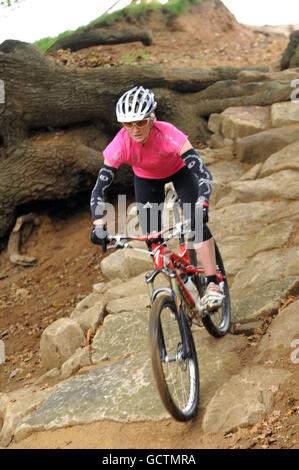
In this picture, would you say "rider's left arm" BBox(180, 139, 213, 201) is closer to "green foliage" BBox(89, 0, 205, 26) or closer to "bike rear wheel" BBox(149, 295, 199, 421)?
"bike rear wheel" BBox(149, 295, 199, 421)

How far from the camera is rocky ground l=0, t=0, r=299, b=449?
411 centimetres

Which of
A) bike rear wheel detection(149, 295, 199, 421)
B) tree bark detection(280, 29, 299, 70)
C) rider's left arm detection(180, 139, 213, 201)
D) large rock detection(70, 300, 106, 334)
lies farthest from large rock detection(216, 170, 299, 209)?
tree bark detection(280, 29, 299, 70)

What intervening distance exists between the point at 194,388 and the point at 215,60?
46.3ft

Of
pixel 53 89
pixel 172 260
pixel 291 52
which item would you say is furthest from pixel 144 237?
pixel 291 52

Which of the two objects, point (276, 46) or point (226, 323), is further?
point (276, 46)

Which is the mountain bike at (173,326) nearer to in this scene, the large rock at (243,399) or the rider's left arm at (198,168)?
the large rock at (243,399)

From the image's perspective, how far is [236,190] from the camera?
949cm

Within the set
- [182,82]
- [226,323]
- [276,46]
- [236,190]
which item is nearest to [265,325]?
[226,323]


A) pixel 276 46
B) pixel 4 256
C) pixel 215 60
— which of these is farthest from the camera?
pixel 276 46

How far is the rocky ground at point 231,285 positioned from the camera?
411cm

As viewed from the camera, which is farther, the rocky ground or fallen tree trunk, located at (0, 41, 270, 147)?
fallen tree trunk, located at (0, 41, 270, 147)

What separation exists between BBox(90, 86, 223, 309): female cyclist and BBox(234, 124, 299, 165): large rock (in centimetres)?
615

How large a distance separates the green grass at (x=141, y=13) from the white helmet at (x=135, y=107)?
40.9ft
